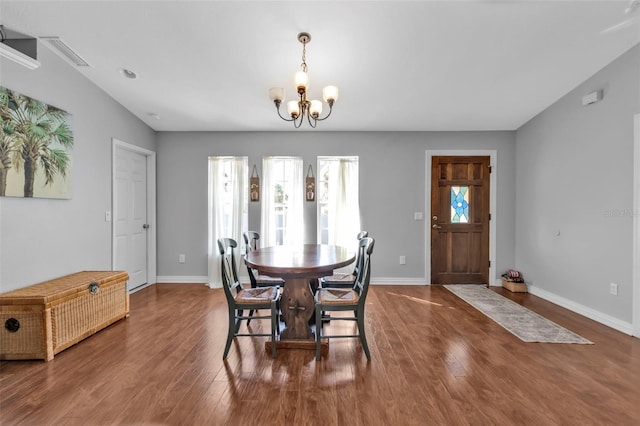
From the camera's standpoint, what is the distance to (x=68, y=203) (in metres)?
3.12

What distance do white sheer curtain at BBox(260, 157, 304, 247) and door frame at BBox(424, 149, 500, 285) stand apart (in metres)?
1.93

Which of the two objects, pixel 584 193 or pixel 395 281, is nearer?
pixel 584 193

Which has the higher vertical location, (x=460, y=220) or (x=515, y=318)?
(x=460, y=220)

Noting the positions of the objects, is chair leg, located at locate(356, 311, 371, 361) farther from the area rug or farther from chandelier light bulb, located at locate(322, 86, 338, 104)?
chandelier light bulb, located at locate(322, 86, 338, 104)

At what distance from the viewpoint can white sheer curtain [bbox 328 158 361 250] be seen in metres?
4.62

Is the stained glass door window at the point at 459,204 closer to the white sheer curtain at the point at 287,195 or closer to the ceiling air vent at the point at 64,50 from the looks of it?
the white sheer curtain at the point at 287,195

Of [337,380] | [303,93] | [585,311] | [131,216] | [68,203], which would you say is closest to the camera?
[337,380]

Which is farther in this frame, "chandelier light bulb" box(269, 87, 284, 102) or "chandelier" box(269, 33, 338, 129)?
"chandelier light bulb" box(269, 87, 284, 102)

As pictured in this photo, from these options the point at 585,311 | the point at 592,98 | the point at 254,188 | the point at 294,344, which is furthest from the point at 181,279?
the point at 592,98

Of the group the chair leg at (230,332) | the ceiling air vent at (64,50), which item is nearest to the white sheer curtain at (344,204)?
the chair leg at (230,332)

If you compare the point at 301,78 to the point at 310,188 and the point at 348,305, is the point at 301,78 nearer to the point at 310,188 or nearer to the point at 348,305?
the point at 348,305

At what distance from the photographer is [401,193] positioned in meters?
4.66

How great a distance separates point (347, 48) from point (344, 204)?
7.59 feet

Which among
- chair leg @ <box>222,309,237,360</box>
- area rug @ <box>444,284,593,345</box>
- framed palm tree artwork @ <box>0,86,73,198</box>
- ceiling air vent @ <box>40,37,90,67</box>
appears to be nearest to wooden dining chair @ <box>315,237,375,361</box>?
chair leg @ <box>222,309,237,360</box>
